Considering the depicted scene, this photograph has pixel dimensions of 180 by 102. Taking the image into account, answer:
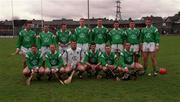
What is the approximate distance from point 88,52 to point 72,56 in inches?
20.2

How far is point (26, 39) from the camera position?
40.6ft

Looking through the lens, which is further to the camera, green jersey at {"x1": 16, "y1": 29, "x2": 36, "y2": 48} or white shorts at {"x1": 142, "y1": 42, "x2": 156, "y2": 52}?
green jersey at {"x1": 16, "y1": 29, "x2": 36, "y2": 48}

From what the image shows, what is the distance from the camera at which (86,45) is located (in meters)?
12.5

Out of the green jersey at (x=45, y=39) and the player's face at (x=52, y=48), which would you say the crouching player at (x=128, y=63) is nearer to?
the player's face at (x=52, y=48)

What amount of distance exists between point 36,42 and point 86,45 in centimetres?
164

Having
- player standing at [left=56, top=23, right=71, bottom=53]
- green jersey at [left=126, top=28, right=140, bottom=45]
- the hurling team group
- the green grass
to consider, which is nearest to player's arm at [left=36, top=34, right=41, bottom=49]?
the hurling team group

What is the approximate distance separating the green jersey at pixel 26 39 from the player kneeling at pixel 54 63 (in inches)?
52.9

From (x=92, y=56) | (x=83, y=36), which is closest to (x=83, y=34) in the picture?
(x=83, y=36)

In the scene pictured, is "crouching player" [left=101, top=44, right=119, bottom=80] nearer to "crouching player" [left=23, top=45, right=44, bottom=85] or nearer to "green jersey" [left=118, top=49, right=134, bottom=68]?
"green jersey" [left=118, top=49, right=134, bottom=68]

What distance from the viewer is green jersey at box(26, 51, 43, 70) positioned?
11.3 m

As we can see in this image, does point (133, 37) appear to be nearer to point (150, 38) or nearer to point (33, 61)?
point (150, 38)

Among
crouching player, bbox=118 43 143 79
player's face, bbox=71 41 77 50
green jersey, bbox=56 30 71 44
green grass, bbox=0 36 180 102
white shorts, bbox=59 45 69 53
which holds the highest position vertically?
green jersey, bbox=56 30 71 44

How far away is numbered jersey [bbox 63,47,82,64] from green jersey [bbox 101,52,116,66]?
0.78 m

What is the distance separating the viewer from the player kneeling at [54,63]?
36.7 feet
